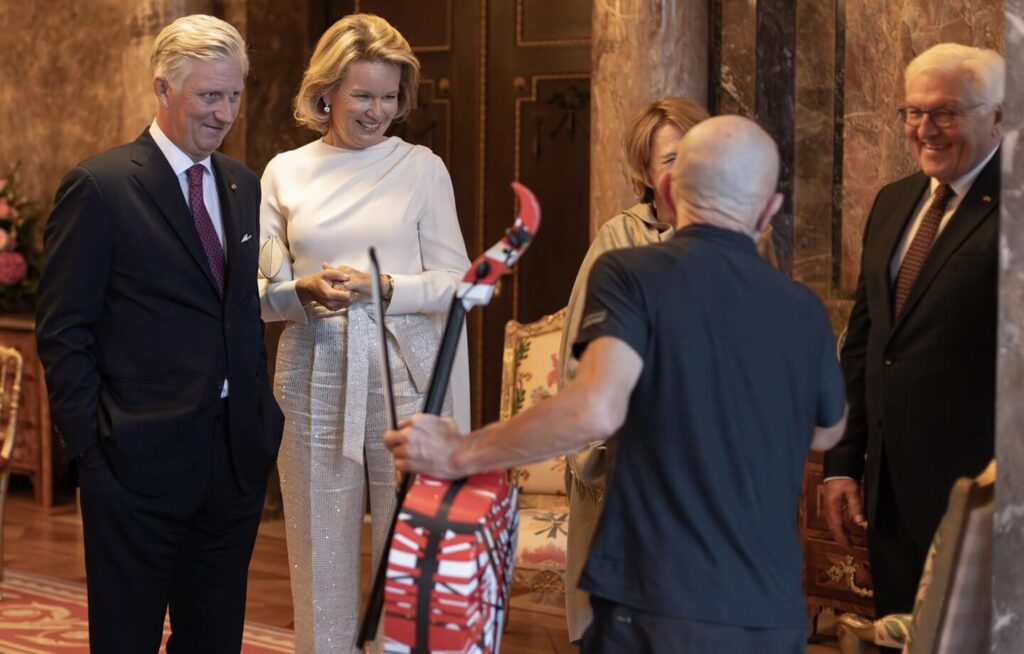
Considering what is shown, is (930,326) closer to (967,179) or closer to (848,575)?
(967,179)

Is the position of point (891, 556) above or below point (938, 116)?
below

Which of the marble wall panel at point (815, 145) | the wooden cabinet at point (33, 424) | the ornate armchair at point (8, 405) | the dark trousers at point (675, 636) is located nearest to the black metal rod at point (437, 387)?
the dark trousers at point (675, 636)

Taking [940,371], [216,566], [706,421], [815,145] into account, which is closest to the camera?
[706,421]

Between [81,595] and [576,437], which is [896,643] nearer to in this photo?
[576,437]

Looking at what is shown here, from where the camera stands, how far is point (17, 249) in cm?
730

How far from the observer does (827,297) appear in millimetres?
5258

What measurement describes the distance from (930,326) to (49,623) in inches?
135

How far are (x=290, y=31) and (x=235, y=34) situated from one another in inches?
132

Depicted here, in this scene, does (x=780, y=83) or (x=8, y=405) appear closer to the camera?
(x=780, y=83)

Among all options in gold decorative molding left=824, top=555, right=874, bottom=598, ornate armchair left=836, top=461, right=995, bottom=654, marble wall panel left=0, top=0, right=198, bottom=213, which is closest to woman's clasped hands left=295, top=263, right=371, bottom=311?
ornate armchair left=836, top=461, right=995, bottom=654

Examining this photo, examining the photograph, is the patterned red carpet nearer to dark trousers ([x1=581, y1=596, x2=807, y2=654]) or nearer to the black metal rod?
the black metal rod

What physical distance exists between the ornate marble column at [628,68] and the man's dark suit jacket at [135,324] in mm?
2097

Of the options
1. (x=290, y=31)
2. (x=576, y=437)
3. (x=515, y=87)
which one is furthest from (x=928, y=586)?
(x=290, y=31)

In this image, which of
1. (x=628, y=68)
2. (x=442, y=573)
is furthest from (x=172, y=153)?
(x=628, y=68)
